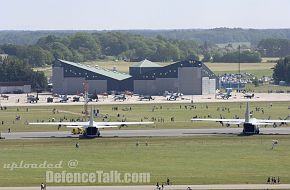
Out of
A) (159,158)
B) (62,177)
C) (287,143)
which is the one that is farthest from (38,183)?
(287,143)

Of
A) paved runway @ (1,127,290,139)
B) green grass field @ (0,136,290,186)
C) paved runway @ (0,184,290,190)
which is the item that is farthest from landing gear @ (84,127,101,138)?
paved runway @ (0,184,290,190)

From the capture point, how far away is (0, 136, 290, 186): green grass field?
91.6 metres

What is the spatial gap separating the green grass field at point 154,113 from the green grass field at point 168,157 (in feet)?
71.3

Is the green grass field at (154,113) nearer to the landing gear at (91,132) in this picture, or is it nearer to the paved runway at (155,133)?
the paved runway at (155,133)

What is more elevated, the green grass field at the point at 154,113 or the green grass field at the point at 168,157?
Answer: the green grass field at the point at 168,157

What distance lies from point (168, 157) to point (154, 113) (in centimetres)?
6073

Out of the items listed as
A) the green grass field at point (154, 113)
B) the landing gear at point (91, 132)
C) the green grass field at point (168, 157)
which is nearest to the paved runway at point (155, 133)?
the landing gear at point (91, 132)

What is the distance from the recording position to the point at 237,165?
97.8m

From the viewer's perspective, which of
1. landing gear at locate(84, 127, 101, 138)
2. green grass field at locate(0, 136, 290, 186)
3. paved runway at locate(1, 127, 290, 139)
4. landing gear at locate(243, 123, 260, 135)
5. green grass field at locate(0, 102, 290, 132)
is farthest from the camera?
green grass field at locate(0, 102, 290, 132)

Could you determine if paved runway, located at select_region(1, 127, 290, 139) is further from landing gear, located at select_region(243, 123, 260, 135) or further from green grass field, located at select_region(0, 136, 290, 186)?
green grass field, located at select_region(0, 136, 290, 186)

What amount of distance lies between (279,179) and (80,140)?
35.9m

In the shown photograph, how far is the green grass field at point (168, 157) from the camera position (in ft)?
300

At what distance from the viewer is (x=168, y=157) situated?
4065 inches

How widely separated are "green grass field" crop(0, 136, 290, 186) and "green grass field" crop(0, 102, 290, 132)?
855 inches
